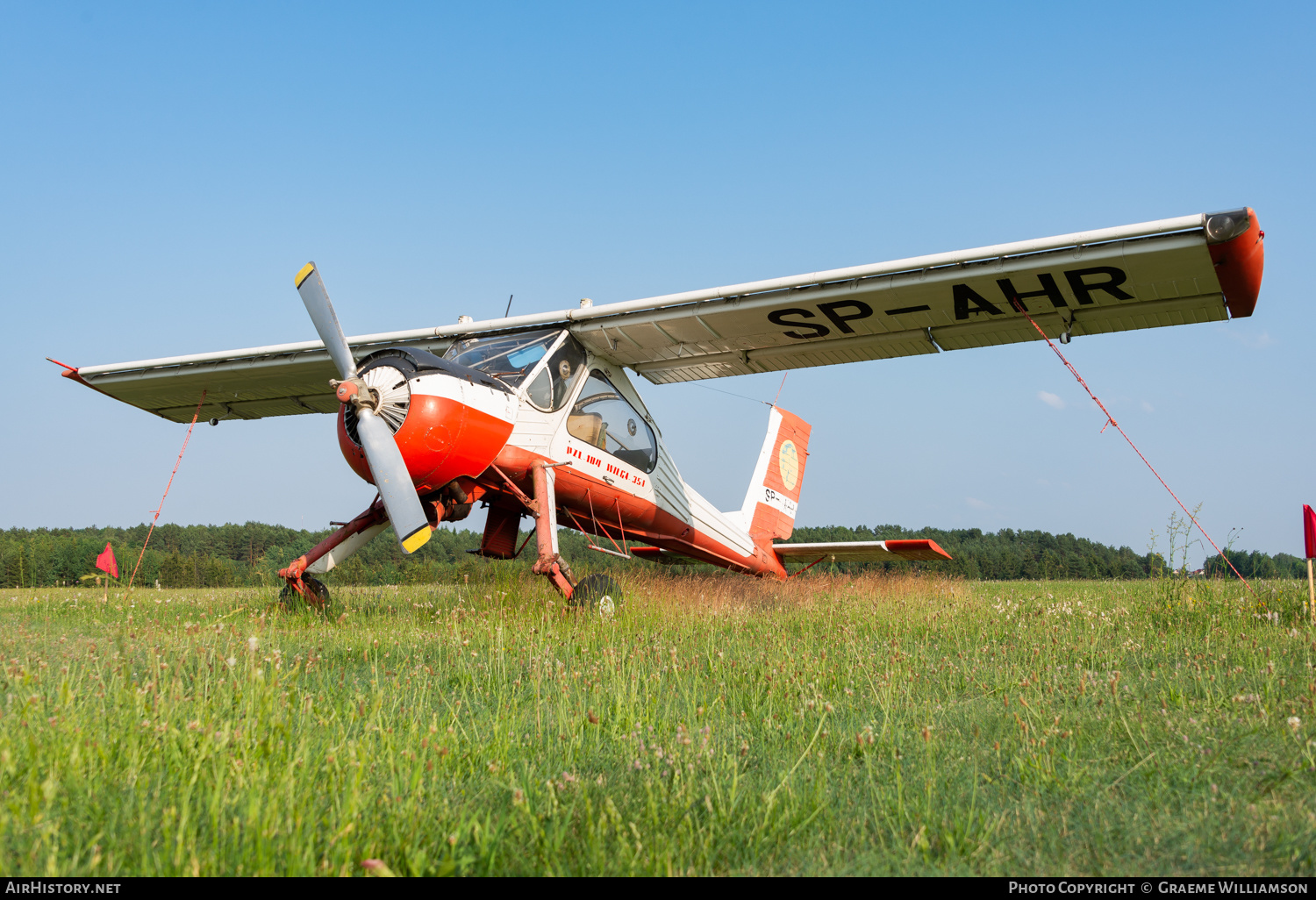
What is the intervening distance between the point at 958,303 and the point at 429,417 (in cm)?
612

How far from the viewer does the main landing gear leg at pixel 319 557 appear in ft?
25.9

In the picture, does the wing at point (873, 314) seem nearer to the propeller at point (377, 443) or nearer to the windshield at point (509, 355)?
the windshield at point (509, 355)

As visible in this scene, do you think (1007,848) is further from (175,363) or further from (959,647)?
(175,363)

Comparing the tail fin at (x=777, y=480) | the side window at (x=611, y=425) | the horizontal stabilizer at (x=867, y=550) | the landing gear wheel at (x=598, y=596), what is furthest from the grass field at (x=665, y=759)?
the tail fin at (x=777, y=480)

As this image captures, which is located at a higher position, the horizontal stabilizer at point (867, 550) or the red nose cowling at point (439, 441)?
the red nose cowling at point (439, 441)

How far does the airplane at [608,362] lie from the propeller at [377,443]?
0.06ft

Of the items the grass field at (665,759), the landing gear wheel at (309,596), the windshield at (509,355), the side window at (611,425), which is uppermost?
the windshield at (509,355)

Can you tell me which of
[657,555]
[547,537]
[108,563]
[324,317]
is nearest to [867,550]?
[657,555]

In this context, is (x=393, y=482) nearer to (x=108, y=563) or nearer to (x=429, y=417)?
(x=429, y=417)

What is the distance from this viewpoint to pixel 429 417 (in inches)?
272

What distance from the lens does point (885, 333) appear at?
9.30m

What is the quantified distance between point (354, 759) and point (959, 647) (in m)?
4.47

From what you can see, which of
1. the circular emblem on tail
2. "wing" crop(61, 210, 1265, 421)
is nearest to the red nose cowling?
"wing" crop(61, 210, 1265, 421)
